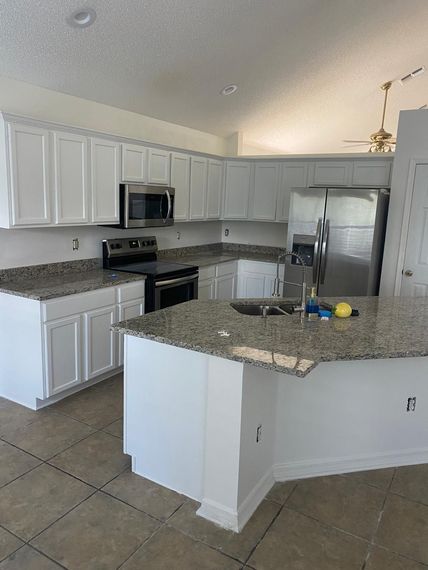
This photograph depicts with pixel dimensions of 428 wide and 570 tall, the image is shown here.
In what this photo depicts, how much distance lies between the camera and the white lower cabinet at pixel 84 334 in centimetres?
318

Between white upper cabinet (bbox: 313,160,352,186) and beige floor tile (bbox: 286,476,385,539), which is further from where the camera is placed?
white upper cabinet (bbox: 313,160,352,186)

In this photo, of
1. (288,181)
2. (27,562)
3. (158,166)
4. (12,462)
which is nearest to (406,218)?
(288,181)

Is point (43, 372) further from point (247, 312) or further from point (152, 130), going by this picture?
point (152, 130)

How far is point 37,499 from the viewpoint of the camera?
2281mm

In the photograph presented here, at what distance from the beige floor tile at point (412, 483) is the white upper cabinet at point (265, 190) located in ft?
11.7

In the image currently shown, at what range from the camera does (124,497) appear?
231 cm

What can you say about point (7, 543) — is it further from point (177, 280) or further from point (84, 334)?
point (177, 280)

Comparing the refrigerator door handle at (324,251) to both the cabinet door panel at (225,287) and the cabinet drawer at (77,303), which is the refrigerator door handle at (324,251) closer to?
the cabinet door panel at (225,287)

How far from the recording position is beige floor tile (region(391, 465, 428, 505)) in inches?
93.8

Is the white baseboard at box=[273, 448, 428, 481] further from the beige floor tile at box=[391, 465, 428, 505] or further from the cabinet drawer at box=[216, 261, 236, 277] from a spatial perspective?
the cabinet drawer at box=[216, 261, 236, 277]

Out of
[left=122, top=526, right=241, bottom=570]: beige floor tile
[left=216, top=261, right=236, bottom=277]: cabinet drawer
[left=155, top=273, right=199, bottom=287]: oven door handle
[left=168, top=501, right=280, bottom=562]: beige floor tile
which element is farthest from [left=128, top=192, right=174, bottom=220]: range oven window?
[left=122, top=526, right=241, bottom=570]: beige floor tile

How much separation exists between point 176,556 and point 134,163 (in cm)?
325

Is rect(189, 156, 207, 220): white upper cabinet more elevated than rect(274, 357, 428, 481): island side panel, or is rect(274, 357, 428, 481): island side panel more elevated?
rect(189, 156, 207, 220): white upper cabinet

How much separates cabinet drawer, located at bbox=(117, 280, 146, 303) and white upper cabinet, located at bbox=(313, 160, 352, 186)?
8.68ft
